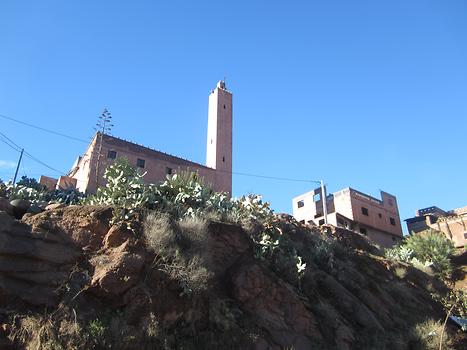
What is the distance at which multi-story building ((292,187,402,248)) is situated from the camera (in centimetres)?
4159

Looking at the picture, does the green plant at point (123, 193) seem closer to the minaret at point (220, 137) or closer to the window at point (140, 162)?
the window at point (140, 162)

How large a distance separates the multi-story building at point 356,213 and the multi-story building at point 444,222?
2744 millimetres

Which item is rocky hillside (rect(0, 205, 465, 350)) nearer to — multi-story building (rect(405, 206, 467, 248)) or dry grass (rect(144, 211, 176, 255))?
dry grass (rect(144, 211, 176, 255))

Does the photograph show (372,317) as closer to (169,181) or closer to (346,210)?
(169,181)

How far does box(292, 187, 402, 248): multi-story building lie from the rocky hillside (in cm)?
2886

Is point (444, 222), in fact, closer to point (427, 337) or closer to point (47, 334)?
point (427, 337)

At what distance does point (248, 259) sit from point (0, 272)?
5.79 m

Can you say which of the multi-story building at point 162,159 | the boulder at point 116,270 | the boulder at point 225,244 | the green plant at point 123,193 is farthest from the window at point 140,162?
the boulder at point 116,270

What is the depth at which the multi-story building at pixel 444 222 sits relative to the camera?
41875 mm

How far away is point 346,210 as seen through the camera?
42.0 m

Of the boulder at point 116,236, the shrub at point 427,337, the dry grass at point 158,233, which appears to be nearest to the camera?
the boulder at point 116,236

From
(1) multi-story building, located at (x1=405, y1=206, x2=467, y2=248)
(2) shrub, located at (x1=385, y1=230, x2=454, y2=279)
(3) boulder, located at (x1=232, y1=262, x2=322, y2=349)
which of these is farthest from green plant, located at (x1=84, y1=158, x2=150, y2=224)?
(1) multi-story building, located at (x1=405, y1=206, x2=467, y2=248)

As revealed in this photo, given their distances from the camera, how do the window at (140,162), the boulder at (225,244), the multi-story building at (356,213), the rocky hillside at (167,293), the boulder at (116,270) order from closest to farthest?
1. the rocky hillside at (167,293)
2. the boulder at (116,270)
3. the boulder at (225,244)
4. the window at (140,162)
5. the multi-story building at (356,213)

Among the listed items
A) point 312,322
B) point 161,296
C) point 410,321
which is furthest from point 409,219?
point 161,296
